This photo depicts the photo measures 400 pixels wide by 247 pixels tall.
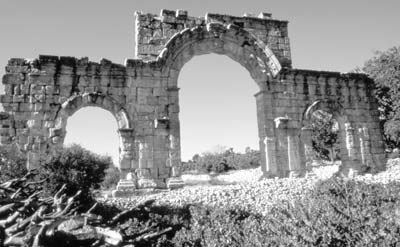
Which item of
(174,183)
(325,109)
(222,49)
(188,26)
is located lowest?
(174,183)

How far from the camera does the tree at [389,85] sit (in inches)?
682

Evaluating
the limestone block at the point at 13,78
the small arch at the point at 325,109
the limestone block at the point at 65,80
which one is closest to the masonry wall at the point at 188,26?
the small arch at the point at 325,109

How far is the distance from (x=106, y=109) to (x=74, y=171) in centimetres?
400

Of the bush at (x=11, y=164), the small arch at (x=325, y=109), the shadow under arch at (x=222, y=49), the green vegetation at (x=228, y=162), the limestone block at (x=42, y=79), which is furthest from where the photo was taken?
the green vegetation at (x=228, y=162)

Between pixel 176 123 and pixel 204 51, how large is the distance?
9.84 feet

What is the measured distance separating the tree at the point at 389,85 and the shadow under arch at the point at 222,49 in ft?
22.1

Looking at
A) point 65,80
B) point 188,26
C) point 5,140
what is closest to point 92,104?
A: point 65,80

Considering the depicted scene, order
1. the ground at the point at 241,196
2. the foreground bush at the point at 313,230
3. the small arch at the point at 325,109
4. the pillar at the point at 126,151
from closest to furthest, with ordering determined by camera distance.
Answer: the foreground bush at the point at 313,230 → the ground at the point at 241,196 → the pillar at the point at 126,151 → the small arch at the point at 325,109

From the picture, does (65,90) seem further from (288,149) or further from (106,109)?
(288,149)

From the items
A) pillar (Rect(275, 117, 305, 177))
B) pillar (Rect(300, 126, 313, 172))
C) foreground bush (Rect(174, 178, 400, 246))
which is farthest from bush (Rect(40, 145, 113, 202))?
pillar (Rect(300, 126, 313, 172))

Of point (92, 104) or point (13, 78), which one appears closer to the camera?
point (13, 78)

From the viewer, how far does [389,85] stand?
17.6 metres

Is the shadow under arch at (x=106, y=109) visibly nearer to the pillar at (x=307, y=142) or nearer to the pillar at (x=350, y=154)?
the pillar at (x=307, y=142)

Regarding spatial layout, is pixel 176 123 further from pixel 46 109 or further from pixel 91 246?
pixel 91 246
